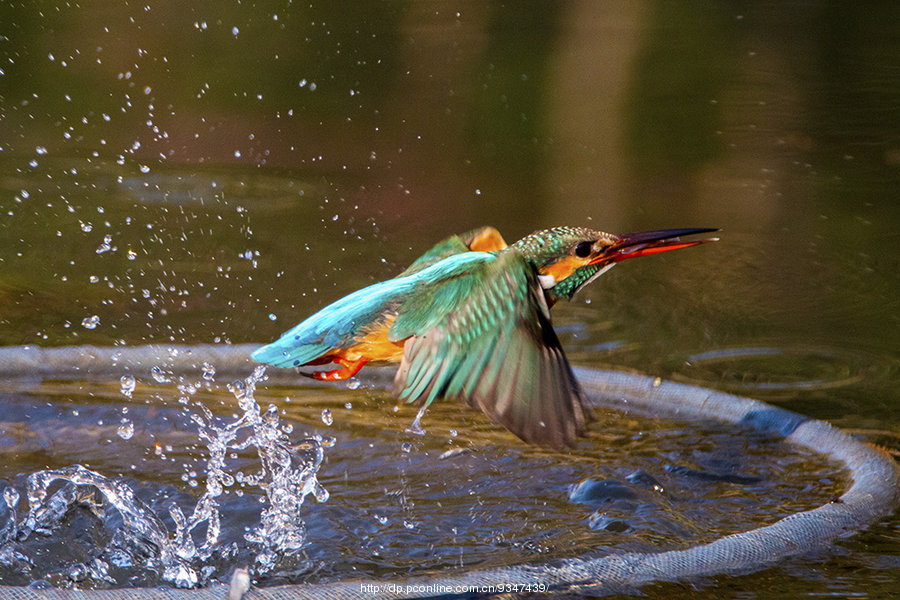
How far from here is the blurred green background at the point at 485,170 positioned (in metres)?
3.80

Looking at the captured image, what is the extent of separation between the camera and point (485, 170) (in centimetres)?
614

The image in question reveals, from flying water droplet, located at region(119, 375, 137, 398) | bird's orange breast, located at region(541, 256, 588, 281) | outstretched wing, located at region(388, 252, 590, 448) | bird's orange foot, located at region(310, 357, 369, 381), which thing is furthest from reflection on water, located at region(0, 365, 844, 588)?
bird's orange breast, located at region(541, 256, 588, 281)

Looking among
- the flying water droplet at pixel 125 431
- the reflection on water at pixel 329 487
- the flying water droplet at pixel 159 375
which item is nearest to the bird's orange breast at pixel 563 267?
the reflection on water at pixel 329 487

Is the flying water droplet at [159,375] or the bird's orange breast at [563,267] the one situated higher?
the bird's orange breast at [563,267]

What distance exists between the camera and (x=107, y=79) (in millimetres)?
7285

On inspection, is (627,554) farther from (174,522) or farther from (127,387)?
(127,387)

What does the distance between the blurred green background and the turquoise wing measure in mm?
723

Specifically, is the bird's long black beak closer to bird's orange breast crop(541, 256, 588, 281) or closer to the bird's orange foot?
bird's orange breast crop(541, 256, 588, 281)

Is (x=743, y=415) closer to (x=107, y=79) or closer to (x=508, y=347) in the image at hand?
(x=508, y=347)

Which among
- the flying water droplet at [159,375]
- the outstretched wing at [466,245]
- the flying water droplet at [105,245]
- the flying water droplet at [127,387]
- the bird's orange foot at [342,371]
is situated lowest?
the flying water droplet at [127,387]

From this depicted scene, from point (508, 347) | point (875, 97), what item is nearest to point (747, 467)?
point (508, 347)

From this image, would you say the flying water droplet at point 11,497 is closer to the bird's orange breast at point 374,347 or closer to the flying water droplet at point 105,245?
the bird's orange breast at point 374,347

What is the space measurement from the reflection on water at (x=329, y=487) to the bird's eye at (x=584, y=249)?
530 millimetres

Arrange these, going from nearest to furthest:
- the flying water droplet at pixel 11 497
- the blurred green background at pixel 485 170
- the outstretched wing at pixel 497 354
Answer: the outstretched wing at pixel 497 354, the flying water droplet at pixel 11 497, the blurred green background at pixel 485 170
